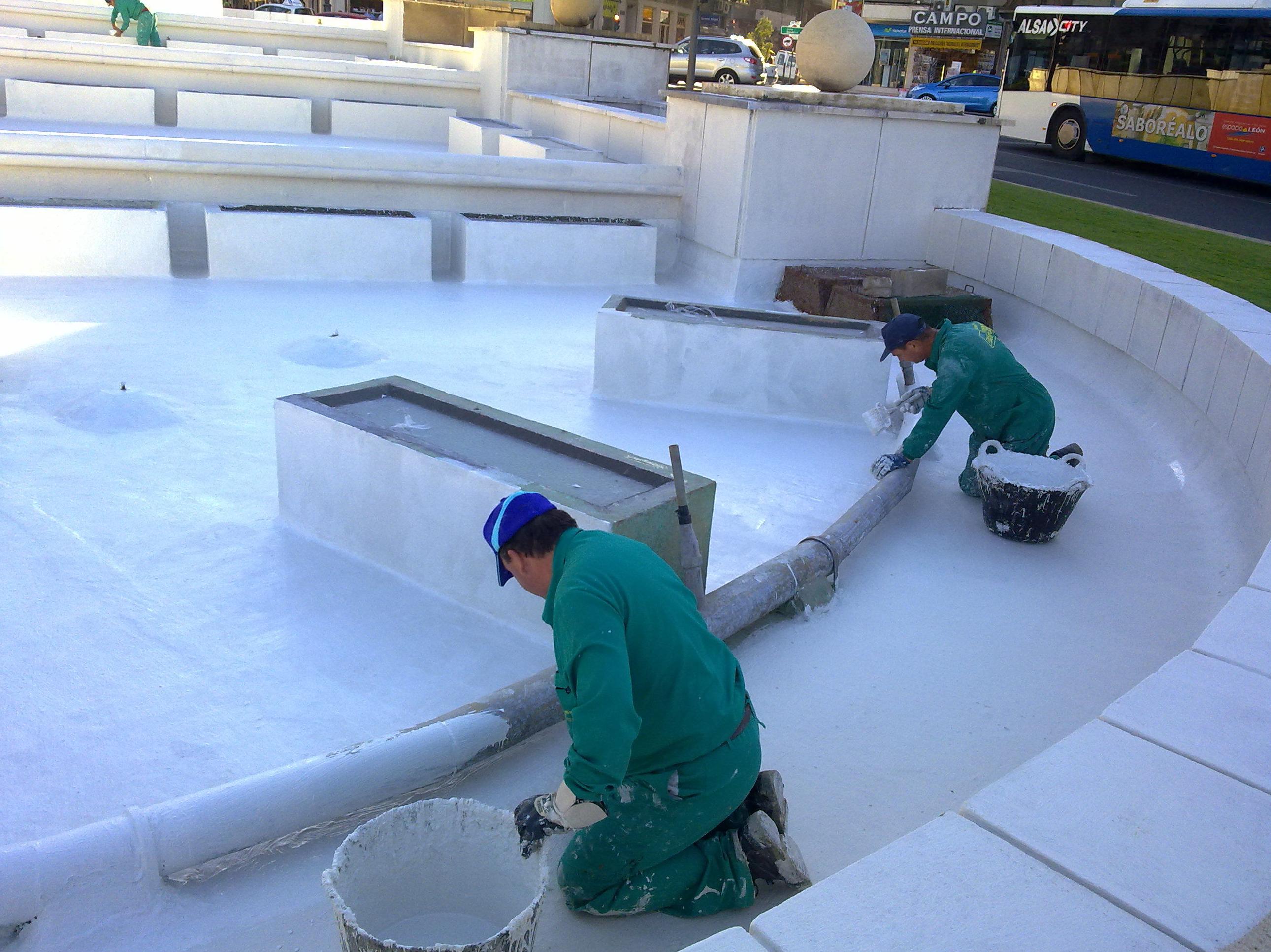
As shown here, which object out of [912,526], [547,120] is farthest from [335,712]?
Result: [547,120]

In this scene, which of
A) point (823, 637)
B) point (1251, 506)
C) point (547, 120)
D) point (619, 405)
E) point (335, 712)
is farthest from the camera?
point (547, 120)

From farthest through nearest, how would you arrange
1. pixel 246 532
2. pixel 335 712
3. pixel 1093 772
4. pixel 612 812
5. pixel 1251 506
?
1. pixel 1251 506
2. pixel 246 532
3. pixel 335 712
4. pixel 612 812
5. pixel 1093 772

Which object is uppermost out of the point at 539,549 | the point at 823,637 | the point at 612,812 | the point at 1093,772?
the point at 539,549

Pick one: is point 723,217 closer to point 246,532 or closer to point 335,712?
point 246,532

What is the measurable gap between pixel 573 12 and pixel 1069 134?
1163 centimetres

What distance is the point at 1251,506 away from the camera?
18.6 feet

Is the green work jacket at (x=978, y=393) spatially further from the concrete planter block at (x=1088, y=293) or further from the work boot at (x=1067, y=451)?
the concrete planter block at (x=1088, y=293)

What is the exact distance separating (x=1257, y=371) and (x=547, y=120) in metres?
10.8

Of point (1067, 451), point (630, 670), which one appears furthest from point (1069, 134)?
point (630, 670)

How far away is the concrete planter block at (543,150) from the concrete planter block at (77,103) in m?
5.72

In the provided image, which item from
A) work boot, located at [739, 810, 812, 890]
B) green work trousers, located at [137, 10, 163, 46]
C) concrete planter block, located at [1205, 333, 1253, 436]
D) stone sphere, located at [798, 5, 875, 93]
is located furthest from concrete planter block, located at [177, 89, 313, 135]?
work boot, located at [739, 810, 812, 890]

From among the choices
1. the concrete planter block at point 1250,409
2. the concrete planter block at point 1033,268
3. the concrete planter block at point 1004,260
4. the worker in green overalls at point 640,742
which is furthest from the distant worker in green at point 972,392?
the concrete planter block at point 1004,260

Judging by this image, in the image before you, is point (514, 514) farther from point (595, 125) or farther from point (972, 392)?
point (595, 125)

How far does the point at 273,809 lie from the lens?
308 centimetres
